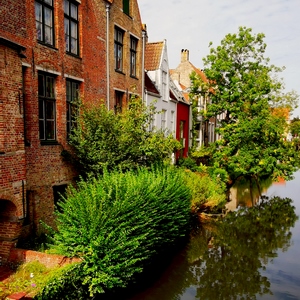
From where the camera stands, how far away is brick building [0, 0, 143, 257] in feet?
26.6

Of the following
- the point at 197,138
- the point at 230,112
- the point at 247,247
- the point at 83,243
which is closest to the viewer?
the point at 83,243

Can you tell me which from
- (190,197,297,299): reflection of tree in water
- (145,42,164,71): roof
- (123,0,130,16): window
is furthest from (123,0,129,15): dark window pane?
(190,197,297,299): reflection of tree in water

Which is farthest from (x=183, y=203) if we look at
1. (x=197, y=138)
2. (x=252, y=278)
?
(x=197, y=138)

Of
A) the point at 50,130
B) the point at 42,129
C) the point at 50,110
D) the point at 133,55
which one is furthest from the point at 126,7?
the point at 42,129

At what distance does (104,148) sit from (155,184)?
102 inches

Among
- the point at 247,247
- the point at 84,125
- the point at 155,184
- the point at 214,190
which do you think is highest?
the point at 84,125

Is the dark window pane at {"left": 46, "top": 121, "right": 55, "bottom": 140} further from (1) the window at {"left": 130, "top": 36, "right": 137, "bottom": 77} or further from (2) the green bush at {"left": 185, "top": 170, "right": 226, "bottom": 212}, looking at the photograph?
(2) the green bush at {"left": 185, "top": 170, "right": 226, "bottom": 212}

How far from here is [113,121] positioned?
38.0 feet

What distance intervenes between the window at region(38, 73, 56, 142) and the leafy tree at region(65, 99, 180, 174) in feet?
3.04

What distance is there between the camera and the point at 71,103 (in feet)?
38.6

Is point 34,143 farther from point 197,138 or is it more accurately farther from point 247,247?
point 197,138

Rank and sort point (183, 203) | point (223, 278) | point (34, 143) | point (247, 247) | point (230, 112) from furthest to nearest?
point (230, 112) → point (247, 247) → point (183, 203) → point (223, 278) → point (34, 143)

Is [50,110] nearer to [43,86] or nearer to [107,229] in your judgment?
[43,86]

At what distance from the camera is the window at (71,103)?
38.2 feet
